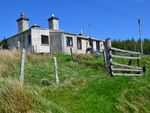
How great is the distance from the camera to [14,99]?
11.7 m

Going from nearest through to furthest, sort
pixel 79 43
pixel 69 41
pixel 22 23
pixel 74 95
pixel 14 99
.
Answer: pixel 14 99
pixel 74 95
pixel 22 23
pixel 69 41
pixel 79 43

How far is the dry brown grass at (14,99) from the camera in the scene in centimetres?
1145

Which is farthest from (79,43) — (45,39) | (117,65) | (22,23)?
(117,65)

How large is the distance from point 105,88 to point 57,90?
2.33 metres

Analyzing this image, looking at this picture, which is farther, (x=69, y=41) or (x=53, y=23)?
(x=69, y=41)

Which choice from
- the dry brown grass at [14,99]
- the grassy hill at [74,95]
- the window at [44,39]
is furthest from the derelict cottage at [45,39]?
the dry brown grass at [14,99]

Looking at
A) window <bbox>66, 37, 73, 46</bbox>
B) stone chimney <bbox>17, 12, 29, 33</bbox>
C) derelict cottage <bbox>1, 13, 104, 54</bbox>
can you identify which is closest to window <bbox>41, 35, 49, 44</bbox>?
derelict cottage <bbox>1, 13, 104, 54</bbox>

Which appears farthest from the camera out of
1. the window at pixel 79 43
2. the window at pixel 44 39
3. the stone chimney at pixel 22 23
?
the window at pixel 79 43

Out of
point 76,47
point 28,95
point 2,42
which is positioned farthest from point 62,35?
point 28,95

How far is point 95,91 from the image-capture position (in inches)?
610

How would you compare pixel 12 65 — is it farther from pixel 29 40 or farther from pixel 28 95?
pixel 29 40

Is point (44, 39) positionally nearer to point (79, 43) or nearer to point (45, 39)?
point (45, 39)

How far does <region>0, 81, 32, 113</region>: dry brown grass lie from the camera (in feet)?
37.6

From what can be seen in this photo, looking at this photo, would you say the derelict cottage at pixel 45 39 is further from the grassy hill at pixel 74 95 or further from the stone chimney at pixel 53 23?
the grassy hill at pixel 74 95
